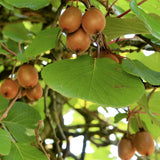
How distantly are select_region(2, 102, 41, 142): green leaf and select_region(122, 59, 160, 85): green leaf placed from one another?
68cm

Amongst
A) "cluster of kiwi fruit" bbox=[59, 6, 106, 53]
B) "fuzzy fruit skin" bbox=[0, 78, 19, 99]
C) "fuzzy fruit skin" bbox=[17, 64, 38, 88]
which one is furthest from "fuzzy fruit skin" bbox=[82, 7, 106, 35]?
"fuzzy fruit skin" bbox=[0, 78, 19, 99]

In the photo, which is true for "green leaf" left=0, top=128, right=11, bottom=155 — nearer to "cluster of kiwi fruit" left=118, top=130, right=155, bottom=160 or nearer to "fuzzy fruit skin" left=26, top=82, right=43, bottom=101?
"fuzzy fruit skin" left=26, top=82, right=43, bottom=101

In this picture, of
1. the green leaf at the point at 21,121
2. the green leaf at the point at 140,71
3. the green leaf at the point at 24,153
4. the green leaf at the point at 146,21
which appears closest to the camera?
the green leaf at the point at 146,21

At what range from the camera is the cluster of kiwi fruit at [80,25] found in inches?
→ 36.4

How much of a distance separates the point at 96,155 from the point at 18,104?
158 centimetres

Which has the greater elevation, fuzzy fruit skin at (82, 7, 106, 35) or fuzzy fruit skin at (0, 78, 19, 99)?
fuzzy fruit skin at (82, 7, 106, 35)

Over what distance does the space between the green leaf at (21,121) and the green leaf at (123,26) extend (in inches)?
25.8

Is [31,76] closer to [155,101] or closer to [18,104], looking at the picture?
[18,104]

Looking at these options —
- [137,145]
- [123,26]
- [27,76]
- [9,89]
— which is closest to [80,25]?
[123,26]

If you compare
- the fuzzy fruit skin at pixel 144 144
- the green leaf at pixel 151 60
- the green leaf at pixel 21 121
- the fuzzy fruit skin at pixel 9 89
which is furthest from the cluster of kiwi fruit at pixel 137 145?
the fuzzy fruit skin at pixel 9 89

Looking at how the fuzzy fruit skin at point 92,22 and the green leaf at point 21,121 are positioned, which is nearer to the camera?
the fuzzy fruit skin at point 92,22

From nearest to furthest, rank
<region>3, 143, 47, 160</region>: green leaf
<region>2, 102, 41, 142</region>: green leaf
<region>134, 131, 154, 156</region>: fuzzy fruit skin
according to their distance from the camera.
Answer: <region>3, 143, 47, 160</region>: green leaf, <region>134, 131, 154, 156</region>: fuzzy fruit skin, <region>2, 102, 41, 142</region>: green leaf

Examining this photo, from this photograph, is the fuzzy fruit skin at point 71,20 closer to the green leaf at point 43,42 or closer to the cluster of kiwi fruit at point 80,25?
the cluster of kiwi fruit at point 80,25

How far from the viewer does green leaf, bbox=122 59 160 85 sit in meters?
0.98
